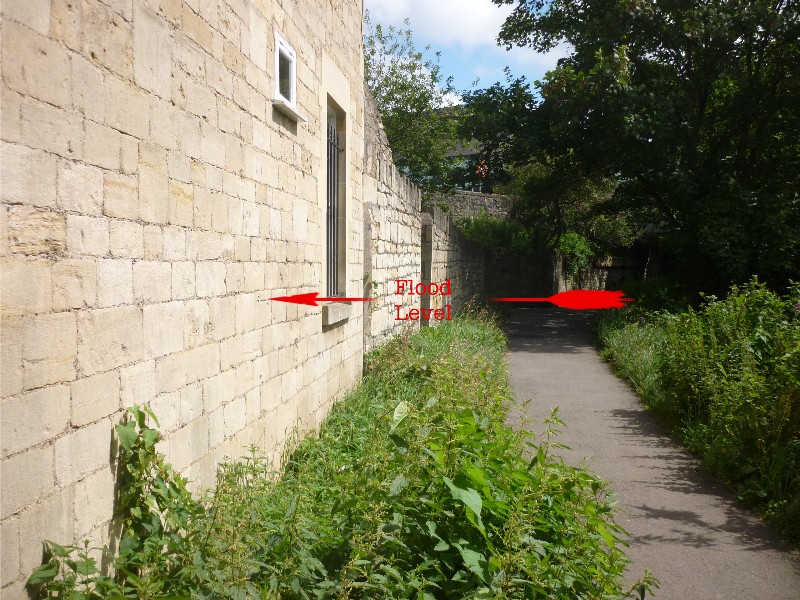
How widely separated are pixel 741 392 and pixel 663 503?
1.39 meters

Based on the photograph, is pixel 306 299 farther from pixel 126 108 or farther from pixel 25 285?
pixel 25 285

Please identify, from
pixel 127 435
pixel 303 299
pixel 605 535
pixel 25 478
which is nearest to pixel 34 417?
pixel 25 478

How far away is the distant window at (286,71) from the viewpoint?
4.73 metres

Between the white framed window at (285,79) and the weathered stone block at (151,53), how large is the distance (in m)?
1.52

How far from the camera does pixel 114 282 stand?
2705 mm

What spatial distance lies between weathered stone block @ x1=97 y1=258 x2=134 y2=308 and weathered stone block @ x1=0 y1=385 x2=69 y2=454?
40cm

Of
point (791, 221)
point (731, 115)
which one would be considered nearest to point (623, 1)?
point (731, 115)

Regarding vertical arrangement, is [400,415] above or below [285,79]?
below

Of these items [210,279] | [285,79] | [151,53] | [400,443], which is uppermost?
[285,79]

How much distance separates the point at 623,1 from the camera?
1293cm

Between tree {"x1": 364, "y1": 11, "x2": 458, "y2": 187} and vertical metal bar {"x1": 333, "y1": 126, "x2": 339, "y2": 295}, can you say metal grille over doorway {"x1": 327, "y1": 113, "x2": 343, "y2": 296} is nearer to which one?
vertical metal bar {"x1": 333, "y1": 126, "x2": 339, "y2": 295}

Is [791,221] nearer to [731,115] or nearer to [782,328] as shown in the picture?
[731,115]

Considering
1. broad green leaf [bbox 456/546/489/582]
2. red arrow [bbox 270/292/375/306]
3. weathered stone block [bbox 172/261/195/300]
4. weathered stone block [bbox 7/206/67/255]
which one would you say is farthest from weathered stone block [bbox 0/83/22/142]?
red arrow [bbox 270/292/375/306]

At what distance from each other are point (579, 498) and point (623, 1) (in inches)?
479
